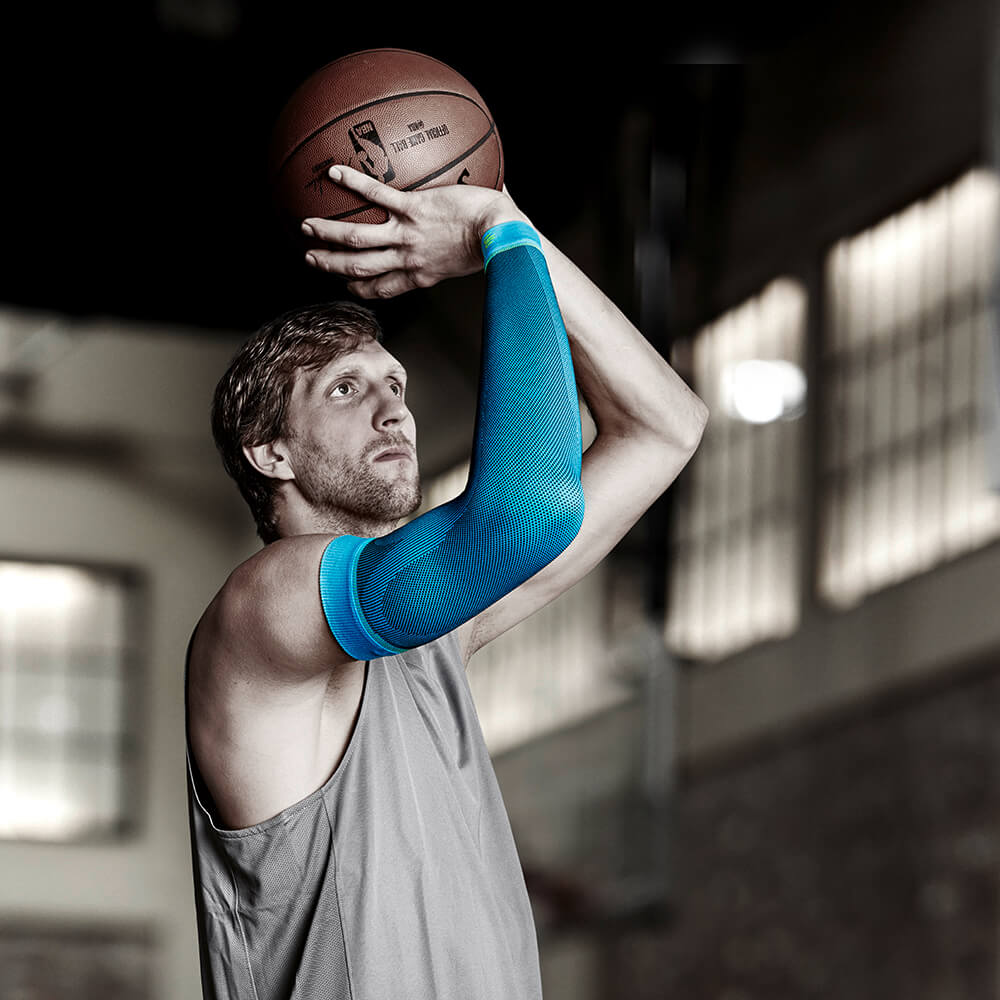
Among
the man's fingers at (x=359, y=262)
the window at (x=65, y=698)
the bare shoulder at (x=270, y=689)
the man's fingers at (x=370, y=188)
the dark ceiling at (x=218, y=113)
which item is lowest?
the bare shoulder at (x=270, y=689)

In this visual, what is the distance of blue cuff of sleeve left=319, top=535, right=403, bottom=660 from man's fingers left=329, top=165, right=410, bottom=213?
37cm

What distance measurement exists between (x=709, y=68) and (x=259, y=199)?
2250 mm

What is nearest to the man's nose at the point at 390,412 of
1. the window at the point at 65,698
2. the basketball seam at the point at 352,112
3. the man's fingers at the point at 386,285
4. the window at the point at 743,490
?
the man's fingers at the point at 386,285

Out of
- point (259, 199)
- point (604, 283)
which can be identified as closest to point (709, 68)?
point (604, 283)

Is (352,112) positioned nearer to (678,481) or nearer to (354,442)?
(354,442)

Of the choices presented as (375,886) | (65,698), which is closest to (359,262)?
(375,886)

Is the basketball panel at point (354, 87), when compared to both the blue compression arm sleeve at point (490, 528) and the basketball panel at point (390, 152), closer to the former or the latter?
the basketball panel at point (390, 152)

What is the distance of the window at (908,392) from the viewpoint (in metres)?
6.29

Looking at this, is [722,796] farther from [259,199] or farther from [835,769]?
[259,199]

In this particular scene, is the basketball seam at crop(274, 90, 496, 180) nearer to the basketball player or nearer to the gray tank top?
the basketball player

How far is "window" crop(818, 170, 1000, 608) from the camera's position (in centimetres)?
629

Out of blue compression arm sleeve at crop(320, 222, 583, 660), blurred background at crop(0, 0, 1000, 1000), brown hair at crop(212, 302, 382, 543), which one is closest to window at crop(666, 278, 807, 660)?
blurred background at crop(0, 0, 1000, 1000)

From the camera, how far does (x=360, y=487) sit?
1.71 meters

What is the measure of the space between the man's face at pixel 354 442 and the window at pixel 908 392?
464cm
